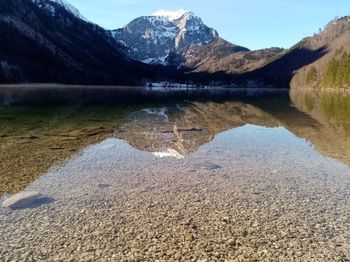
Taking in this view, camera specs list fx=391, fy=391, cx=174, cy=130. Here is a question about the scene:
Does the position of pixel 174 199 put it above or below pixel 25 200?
below

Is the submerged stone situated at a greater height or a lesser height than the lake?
greater

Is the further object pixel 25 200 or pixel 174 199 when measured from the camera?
pixel 174 199

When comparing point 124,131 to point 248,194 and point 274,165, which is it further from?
point 248,194

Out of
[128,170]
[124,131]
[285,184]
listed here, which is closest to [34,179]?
[128,170]

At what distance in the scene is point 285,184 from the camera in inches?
792

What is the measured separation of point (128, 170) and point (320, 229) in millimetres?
11517

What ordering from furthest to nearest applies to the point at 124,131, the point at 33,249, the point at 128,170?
the point at 124,131 → the point at 128,170 → the point at 33,249

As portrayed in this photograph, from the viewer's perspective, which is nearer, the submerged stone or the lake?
the lake

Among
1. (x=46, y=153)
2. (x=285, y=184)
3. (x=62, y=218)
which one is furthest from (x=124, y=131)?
(x=62, y=218)

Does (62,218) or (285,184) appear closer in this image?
(62,218)

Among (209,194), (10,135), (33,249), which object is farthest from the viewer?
(10,135)

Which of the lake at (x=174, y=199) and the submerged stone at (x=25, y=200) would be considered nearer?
the lake at (x=174, y=199)

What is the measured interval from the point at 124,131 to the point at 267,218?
81.9 feet

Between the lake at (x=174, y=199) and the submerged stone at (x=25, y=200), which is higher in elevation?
the submerged stone at (x=25, y=200)
